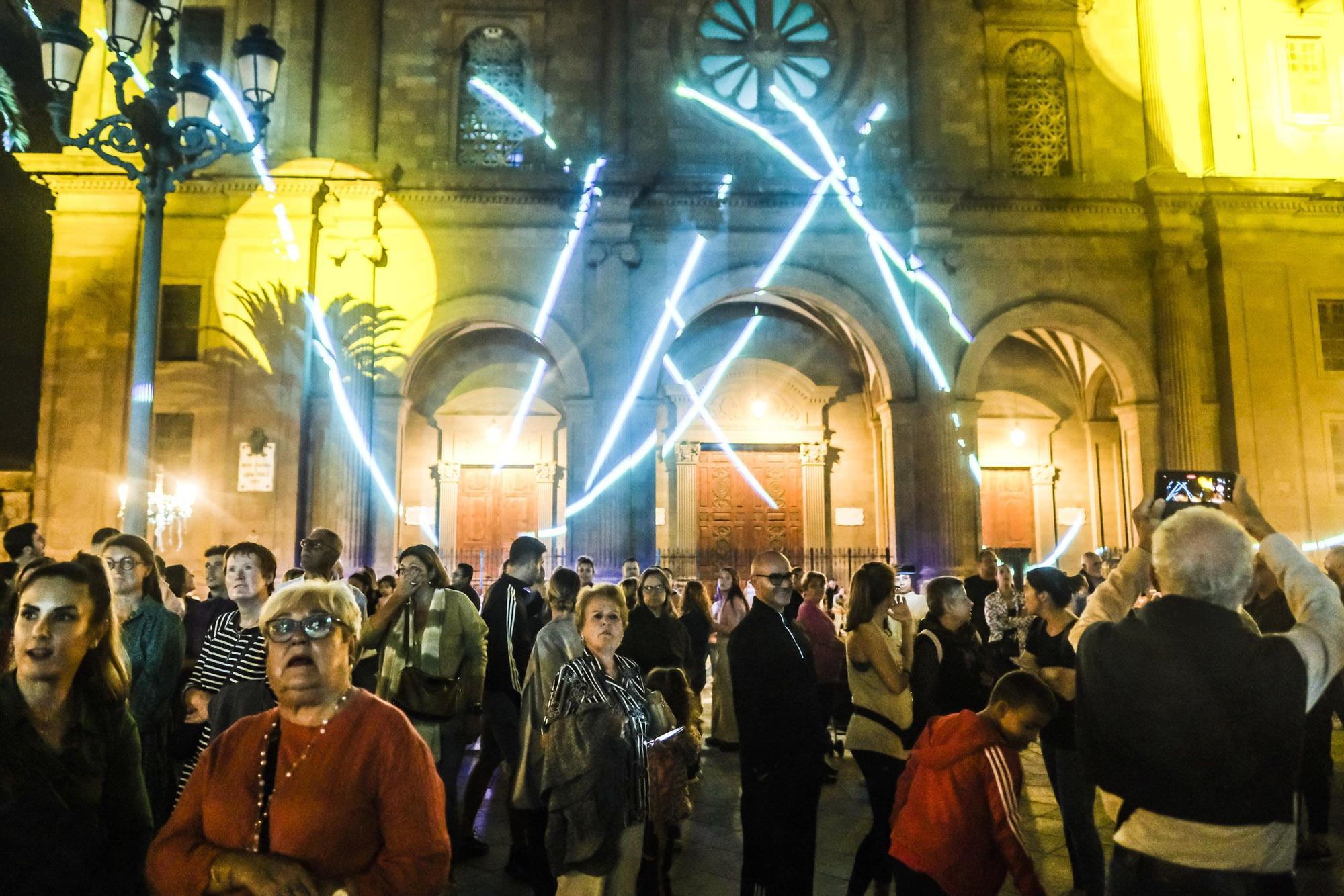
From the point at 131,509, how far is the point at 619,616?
5918 mm

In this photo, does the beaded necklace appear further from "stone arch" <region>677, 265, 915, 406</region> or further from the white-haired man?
"stone arch" <region>677, 265, 915, 406</region>

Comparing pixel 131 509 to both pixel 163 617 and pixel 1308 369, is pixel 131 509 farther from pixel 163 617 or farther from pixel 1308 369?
pixel 1308 369

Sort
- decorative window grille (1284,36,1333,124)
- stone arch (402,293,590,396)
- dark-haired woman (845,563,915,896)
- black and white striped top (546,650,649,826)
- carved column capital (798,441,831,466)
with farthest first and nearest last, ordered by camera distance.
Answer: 1. carved column capital (798,441,831,466)
2. decorative window grille (1284,36,1333,124)
3. stone arch (402,293,590,396)
4. dark-haired woman (845,563,915,896)
5. black and white striped top (546,650,649,826)

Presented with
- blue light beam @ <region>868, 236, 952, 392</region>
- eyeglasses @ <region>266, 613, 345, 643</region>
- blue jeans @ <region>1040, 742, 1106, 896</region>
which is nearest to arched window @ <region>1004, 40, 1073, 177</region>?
blue light beam @ <region>868, 236, 952, 392</region>

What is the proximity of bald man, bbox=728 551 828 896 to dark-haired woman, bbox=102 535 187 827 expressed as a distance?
2.64 meters

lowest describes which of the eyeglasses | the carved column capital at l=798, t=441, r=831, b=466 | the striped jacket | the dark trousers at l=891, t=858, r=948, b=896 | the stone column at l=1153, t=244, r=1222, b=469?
the dark trousers at l=891, t=858, r=948, b=896

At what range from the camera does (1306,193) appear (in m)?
16.1

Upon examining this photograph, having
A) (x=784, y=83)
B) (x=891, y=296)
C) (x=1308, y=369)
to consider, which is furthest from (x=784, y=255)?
(x=1308, y=369)

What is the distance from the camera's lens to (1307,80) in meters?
17.1

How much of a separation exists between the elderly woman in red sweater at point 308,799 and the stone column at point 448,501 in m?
16.3

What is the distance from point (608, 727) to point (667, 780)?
2.35 ft

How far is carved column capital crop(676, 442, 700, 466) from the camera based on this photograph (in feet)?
61.4

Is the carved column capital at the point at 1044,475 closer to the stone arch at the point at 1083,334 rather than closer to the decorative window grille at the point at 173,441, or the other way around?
the stone arch at the point at 1083,334

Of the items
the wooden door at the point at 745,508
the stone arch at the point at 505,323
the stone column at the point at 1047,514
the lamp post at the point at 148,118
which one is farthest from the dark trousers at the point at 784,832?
the stone column at the point at 1047,514
